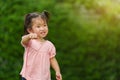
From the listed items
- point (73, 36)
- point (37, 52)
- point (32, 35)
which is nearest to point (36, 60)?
point (37, 52)

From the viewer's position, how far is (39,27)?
7.28m

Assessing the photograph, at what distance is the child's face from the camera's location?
7250 mm

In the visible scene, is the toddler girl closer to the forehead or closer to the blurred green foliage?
the forehead

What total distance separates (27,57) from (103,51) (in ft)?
8.79

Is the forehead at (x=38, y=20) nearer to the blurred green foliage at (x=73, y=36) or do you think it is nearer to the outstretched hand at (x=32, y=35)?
the outstretched hand at (x=32, y=35)

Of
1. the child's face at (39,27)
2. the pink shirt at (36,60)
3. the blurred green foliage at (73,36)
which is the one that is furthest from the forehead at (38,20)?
the blurred green foliage at (73,36)

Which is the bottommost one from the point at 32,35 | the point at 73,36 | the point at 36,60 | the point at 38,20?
the point at 73,36

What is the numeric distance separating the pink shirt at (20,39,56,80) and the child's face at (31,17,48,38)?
4.3 inches

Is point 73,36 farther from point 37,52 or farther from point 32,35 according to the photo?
point 32,35

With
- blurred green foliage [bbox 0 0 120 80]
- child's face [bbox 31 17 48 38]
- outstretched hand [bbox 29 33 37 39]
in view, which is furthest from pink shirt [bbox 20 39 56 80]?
blurred green foliage [bbox 0 0 120 80]

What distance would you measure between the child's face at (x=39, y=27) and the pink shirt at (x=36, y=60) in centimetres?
11

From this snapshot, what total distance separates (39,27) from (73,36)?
2412 millimetres

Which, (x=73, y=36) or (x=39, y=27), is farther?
(x=73, y=36)

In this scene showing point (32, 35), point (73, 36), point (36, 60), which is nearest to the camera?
point (32, 35)
